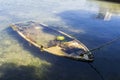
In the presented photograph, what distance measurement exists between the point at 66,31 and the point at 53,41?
12.5 ft

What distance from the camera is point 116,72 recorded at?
14.2m

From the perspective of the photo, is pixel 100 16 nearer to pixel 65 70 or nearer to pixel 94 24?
pixel 94 24

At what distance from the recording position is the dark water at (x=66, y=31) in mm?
13938

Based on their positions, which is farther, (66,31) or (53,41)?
(66,31)

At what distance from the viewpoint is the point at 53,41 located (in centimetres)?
1777

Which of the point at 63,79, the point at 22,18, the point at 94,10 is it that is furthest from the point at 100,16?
the point at 63,79

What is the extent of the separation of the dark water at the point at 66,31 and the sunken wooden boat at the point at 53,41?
48 centimetres

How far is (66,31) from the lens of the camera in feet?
69.8

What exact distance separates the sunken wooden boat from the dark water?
48 cm

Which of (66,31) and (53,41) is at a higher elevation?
(53,41)

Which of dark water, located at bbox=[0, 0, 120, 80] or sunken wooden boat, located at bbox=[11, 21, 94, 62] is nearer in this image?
dark water, located at bbox=[0, 0, 120, 80]

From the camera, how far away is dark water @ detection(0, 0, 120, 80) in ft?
45.7

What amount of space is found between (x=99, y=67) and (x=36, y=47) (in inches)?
201

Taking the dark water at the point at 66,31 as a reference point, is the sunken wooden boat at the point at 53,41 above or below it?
above
